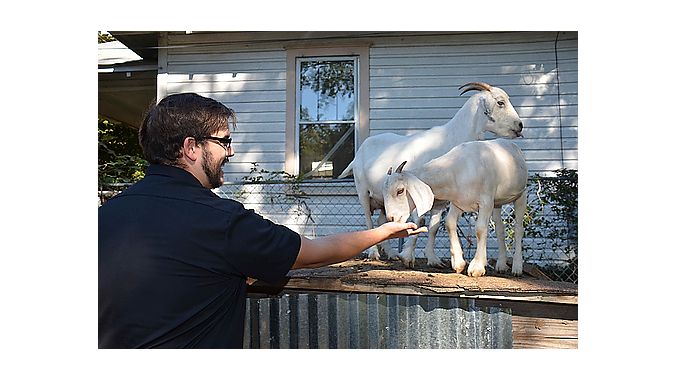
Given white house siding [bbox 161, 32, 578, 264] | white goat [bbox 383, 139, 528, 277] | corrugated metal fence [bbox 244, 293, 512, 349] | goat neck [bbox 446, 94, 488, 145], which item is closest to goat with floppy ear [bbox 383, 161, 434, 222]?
white goat [bbox 383, 139, 528, 277]

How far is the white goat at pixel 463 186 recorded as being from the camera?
354cm

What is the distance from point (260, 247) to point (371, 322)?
136cm

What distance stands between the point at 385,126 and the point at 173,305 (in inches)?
221

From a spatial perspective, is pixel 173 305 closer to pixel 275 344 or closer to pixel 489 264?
pixel 275 344

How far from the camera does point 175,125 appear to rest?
227 cm

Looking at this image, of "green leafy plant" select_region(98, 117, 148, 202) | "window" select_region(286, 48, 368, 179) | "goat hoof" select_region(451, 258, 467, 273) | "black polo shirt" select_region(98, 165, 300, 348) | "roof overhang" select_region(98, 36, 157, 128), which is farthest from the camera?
"roof overhang" select_region(98, 36, 157, 128)

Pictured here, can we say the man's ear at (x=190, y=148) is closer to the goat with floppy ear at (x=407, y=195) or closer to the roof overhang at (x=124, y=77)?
the goat with floppy ear at (x=407, y=195)

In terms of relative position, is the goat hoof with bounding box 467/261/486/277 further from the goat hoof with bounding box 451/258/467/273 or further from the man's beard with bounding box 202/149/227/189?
the man's beard with bounding box 202/149/227/189

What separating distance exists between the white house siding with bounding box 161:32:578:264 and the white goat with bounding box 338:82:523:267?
2.28m

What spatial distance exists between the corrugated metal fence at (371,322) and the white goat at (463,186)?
0.45 meters

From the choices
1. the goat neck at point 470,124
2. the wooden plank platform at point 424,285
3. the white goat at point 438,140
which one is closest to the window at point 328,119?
the white goat at point 438,140

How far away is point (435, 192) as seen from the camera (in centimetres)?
372

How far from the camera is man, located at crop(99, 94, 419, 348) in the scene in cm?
207

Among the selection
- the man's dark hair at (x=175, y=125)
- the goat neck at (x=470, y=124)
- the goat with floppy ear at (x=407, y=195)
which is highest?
the goat neck at (x=470, y=124)
